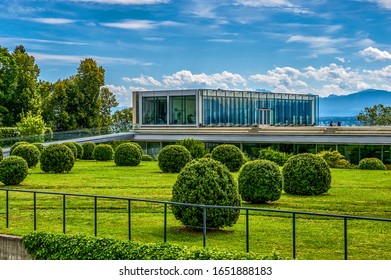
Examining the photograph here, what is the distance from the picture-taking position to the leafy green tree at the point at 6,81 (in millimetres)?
78406

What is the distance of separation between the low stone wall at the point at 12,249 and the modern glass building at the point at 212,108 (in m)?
60.6

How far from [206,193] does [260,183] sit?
719cm

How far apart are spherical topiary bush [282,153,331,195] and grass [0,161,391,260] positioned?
52 centimetres

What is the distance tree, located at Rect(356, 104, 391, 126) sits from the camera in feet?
294

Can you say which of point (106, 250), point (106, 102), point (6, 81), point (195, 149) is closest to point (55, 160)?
point (195, 149)

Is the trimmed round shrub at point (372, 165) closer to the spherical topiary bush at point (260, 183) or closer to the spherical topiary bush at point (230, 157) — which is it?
the spherical topiary bush at point (230, 157)

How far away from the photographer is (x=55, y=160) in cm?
4066

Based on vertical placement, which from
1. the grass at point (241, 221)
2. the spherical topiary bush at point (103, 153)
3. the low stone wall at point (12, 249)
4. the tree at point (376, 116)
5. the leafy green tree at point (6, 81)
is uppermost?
the leafy green tree at point (6, 81)

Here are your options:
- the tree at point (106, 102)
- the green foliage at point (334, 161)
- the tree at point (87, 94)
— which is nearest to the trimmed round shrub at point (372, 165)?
the green foliage at point (334, 161)

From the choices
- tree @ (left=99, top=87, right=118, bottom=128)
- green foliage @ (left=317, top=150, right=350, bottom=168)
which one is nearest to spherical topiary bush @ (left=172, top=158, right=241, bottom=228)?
green foliage @ (left=317, top=150, right=350, bottom=168)

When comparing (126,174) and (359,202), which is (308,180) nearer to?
(359,202)
